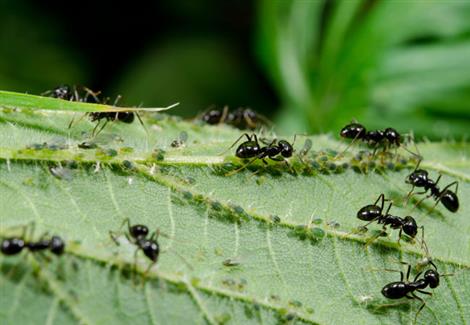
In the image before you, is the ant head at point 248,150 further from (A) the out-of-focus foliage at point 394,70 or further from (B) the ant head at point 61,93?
(A) the out-of-focus foliage at point 394,70

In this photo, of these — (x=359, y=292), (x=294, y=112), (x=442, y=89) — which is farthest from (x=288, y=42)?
(x=359, y=292)

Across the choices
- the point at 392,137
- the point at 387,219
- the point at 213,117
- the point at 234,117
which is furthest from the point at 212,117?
the point at 387,219

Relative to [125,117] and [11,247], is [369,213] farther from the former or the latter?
[11,247]

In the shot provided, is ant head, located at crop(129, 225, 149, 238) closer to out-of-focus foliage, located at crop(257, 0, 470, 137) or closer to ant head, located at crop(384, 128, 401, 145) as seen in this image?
ant head, located at crop(384, 128, 401, 145)

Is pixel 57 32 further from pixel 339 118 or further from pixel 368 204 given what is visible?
pixel 368 204

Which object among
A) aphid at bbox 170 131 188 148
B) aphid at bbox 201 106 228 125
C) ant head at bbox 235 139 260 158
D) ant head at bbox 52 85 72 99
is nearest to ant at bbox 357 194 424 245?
ant head at bbox 235 139 260 158

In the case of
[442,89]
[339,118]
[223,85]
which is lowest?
[223,85]

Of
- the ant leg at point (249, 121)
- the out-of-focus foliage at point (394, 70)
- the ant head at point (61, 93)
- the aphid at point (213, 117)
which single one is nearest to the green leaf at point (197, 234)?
the ant head at point (61, 93)
